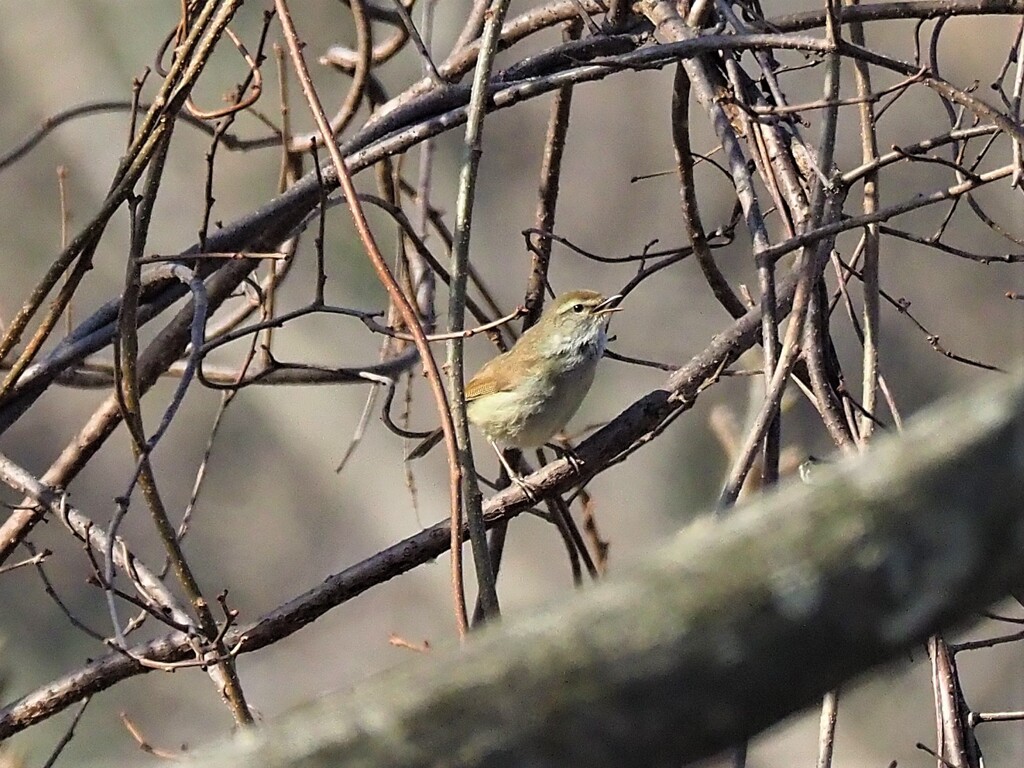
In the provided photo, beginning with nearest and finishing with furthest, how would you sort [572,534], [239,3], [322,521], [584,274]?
[239,3] → [572,534] → [584,274] → [322,521]

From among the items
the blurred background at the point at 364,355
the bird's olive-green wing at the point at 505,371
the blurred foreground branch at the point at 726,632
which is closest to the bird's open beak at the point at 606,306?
the bird's olive-green wing at the point at 505,371

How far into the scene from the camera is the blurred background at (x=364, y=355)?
10.5 metres

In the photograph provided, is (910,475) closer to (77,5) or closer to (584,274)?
(584,274)

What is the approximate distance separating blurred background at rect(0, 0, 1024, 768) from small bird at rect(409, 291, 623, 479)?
604 centimetres

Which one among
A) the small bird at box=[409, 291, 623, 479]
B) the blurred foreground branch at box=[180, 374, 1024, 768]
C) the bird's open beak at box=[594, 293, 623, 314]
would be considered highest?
the bird's open beak at box=[594, 293, 623, 314]

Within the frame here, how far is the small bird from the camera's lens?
3.78m

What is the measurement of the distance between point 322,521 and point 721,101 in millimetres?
10752

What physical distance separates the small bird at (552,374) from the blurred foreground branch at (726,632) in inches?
117

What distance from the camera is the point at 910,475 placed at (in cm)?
75

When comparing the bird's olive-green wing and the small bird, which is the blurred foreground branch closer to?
the small bird

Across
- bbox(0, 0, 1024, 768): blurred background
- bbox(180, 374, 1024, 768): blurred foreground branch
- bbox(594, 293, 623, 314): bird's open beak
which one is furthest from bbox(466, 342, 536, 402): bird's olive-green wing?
bbox(0, 0, 1024, 768): blurred background

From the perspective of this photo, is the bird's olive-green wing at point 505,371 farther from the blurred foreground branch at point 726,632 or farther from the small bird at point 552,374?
the blurred foreground branch at point 726,632

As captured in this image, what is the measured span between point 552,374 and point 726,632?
309cm

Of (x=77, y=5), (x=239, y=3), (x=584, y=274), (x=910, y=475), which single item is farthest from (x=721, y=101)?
(x=77, y=5)
